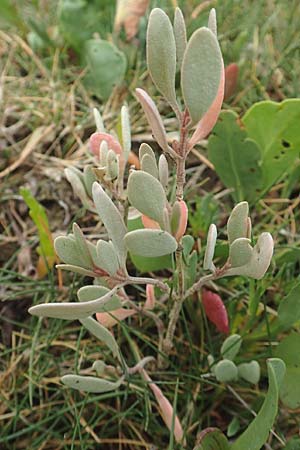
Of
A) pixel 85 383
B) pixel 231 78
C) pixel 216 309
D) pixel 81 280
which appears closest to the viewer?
pixel 85 383

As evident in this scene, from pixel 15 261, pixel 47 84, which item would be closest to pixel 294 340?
pixel 15 261

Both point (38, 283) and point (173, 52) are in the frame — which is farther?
point (38, 283)

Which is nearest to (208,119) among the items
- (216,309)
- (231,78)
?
(216,309)

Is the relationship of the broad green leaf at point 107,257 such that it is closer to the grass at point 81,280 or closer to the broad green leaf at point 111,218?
the broad green leaf at point 111,218

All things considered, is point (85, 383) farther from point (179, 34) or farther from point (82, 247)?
point (179, 34)

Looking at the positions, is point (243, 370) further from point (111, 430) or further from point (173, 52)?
point (173, 52)

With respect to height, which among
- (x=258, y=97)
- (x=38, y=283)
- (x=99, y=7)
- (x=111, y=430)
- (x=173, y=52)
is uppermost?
(x=173, y=52)
